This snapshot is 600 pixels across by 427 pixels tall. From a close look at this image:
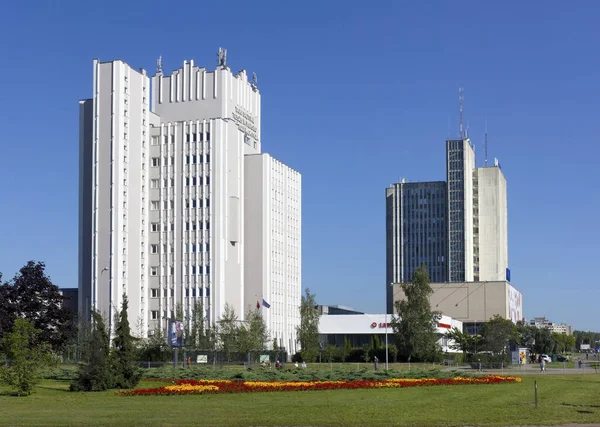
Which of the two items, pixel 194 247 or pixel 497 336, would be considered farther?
pixel 194 247

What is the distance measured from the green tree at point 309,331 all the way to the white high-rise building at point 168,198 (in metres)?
13.1

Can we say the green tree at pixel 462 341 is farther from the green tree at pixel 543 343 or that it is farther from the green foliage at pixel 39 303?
the green foliage at pixel 39 303

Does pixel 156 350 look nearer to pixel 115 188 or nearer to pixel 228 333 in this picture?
pixel 228 333

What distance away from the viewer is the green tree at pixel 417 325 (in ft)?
396

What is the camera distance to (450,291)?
19200 cm

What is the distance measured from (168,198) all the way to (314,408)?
356 feet

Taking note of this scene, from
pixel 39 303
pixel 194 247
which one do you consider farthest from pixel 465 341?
pixel 39 303

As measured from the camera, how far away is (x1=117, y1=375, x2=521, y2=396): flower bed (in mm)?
46156

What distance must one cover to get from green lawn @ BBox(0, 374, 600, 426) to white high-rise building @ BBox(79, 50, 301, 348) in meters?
85.6

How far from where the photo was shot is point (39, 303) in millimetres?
97000

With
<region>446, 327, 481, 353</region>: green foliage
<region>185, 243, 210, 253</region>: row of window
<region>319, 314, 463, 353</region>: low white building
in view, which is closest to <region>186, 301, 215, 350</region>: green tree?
<region>185, 243, 210, 253</region>: row of window

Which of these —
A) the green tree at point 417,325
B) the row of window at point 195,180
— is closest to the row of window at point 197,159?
the row of window at point 195,180

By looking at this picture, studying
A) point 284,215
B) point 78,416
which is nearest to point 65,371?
Answer: point 78,416

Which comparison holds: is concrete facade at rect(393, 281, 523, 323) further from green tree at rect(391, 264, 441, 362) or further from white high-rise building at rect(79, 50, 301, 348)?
green tree at rect(391, 264, 441, 362)
